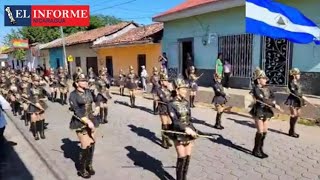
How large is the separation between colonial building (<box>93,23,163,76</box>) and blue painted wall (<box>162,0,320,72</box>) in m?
1.30

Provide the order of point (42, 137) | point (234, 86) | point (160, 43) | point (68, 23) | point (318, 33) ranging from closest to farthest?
1. point (318, 33)
2. point (42, 137)
3. point (234, 86)
4. point (160, 43)
5. point (68, 23)

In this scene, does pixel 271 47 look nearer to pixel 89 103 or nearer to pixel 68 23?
pixel 89 103

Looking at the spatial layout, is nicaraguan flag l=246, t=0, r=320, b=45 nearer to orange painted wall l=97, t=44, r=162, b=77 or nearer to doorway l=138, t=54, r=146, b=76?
orange painted wall l=97, t=44, r=162, b=77

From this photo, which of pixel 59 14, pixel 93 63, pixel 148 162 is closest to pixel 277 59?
pixel 148 162

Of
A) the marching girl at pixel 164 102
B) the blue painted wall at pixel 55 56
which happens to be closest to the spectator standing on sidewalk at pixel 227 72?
the marching girl at pixel 164 102

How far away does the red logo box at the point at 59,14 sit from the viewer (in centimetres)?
2969

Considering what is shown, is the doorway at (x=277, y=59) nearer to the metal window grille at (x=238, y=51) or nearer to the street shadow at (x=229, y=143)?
the metal window grille at (x=238, y=51)

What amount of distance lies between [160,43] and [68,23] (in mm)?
11766

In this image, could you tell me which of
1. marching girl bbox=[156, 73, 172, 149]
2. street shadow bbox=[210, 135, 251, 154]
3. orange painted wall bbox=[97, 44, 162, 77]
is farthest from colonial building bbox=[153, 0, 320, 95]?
marching girl bbox=[156, 73, 172, 149]

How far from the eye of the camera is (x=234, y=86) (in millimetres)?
15656

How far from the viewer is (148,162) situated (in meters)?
7.26

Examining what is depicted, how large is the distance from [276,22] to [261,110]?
2152 mm

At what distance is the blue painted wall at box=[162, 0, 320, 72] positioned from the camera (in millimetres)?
11961

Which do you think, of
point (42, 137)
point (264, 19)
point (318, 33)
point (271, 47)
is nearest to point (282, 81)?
point (271, 47)
